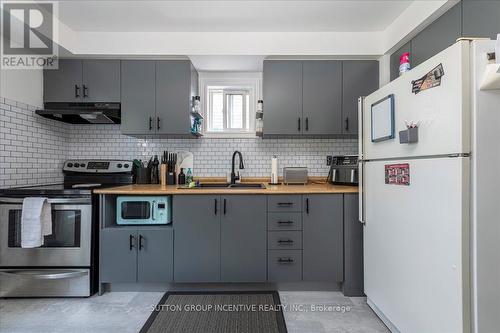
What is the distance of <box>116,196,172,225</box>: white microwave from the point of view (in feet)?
7.49

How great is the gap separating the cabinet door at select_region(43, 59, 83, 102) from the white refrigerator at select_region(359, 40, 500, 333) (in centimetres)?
275

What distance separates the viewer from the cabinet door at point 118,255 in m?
2.25

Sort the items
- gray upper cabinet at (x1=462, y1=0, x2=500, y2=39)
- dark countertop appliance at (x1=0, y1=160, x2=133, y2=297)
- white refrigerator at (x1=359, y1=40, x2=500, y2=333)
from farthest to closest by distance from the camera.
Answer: dark countertop appliance at (x1=0, y1=160, x2=133, y2=297) < gray upper cabinet at (x1=462, y1=0, x2=500, y2=39) < white refrigerator at (x1=359, y1=40, x2=500, y2=333)

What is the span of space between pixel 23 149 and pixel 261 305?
2.48 meters

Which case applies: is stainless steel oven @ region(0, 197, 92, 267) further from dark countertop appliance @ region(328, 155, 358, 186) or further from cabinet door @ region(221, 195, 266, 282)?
dark countertop appliance @ region(328, 155, 358, 186)

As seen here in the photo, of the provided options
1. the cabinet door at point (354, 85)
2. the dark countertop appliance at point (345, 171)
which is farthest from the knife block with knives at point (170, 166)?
the cabinet door at point (354, 85)

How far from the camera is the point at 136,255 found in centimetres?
225

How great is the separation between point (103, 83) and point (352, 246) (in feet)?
9.04

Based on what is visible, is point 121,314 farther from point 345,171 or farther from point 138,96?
point 345,171

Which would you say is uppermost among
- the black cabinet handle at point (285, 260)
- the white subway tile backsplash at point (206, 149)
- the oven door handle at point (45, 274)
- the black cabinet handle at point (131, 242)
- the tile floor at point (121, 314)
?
the white subway tile backsplash at point (206, 149)

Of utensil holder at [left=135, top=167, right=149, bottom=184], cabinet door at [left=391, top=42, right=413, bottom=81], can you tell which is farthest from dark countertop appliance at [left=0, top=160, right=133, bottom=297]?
cabinet door at [left=391, top=42, right=413, bottom=81]

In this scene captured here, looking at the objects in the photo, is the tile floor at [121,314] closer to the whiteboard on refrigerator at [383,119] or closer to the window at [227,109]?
the whiteboard on refrigerator at [383,119]

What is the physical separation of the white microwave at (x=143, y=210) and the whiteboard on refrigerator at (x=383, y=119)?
1.70 meters

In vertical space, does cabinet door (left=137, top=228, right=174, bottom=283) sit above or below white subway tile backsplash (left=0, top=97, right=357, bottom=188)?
below
